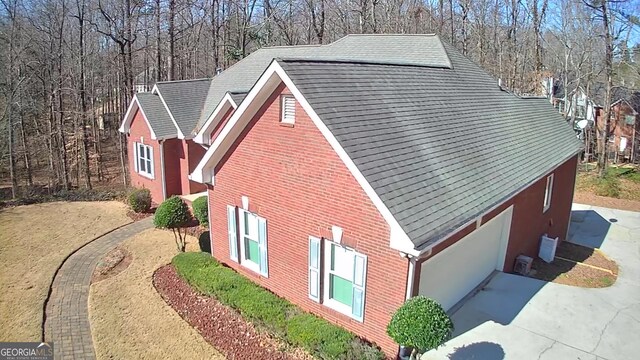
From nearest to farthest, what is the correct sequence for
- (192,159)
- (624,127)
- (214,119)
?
1. (214,119)
2. (192,159)
3. (624,127)

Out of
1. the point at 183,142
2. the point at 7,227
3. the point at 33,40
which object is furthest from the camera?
the point at 33,40

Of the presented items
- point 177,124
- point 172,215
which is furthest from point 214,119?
point 172,215

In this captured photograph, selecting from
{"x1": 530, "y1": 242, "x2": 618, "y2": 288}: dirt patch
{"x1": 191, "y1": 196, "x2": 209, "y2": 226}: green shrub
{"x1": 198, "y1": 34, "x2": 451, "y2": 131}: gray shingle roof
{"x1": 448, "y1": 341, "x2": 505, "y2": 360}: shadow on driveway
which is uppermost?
{"x1": 198, "y1": 34, "x2": 451, "y2": 131}: gray shingle roof

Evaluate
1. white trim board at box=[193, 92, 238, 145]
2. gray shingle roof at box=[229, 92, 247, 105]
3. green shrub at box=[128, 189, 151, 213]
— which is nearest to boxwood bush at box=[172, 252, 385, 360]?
white trim board at box=[193, 92, 238, 145]

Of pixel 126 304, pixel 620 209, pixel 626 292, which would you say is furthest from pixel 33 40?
pixel 620 209

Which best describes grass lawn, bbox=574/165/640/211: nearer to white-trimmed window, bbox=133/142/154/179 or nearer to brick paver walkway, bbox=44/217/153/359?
white-trimmed window, bbox=133/142/154/179

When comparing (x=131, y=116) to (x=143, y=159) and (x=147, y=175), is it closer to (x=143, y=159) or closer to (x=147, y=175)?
(x=143, y=159)

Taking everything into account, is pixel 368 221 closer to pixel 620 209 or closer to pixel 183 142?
pixel 183 142
